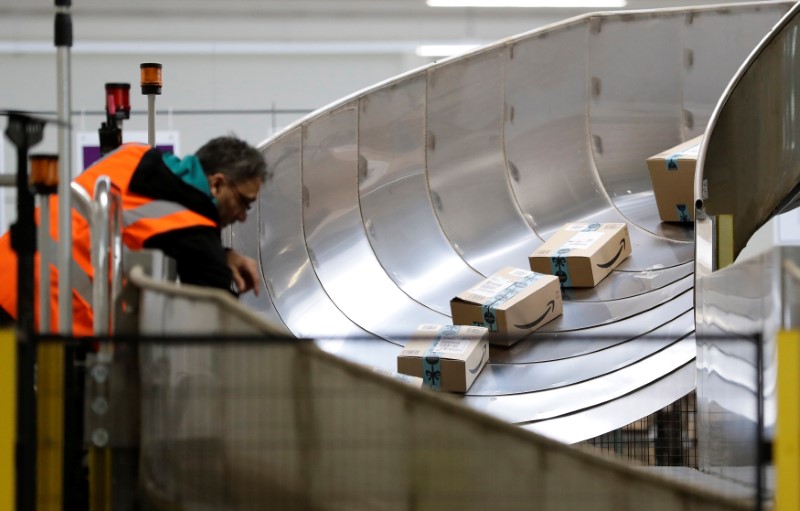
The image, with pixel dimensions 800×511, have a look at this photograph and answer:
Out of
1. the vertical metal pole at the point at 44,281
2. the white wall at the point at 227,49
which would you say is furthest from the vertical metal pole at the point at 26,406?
the white wall at the point at 227,49

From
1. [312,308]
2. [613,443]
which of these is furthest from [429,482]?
[312,308]

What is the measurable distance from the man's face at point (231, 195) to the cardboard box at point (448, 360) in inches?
67.9

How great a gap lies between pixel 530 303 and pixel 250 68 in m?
5.46

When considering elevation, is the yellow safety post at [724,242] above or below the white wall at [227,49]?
below

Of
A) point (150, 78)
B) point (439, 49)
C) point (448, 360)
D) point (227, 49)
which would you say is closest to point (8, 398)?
point (150, 78)

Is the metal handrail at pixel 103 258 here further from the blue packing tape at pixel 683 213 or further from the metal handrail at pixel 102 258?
the blue packing tape at pixel 683 213

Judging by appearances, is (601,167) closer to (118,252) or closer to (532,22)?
(532,22)

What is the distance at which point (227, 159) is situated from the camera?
2.78 metres

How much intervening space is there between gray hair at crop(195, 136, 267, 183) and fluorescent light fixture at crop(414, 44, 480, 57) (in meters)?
6.88

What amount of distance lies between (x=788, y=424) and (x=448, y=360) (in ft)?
8.78

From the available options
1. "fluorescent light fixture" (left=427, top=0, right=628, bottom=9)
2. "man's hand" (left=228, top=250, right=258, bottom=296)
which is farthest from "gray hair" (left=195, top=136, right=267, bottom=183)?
"fluorescent light fixture" (left=427, top=0, right=628, bottom=9)

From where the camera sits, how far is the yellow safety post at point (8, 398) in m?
1.91

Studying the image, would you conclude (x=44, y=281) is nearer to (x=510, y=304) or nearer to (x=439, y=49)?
(x=510, y=304)

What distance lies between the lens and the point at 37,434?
78.6 inches
